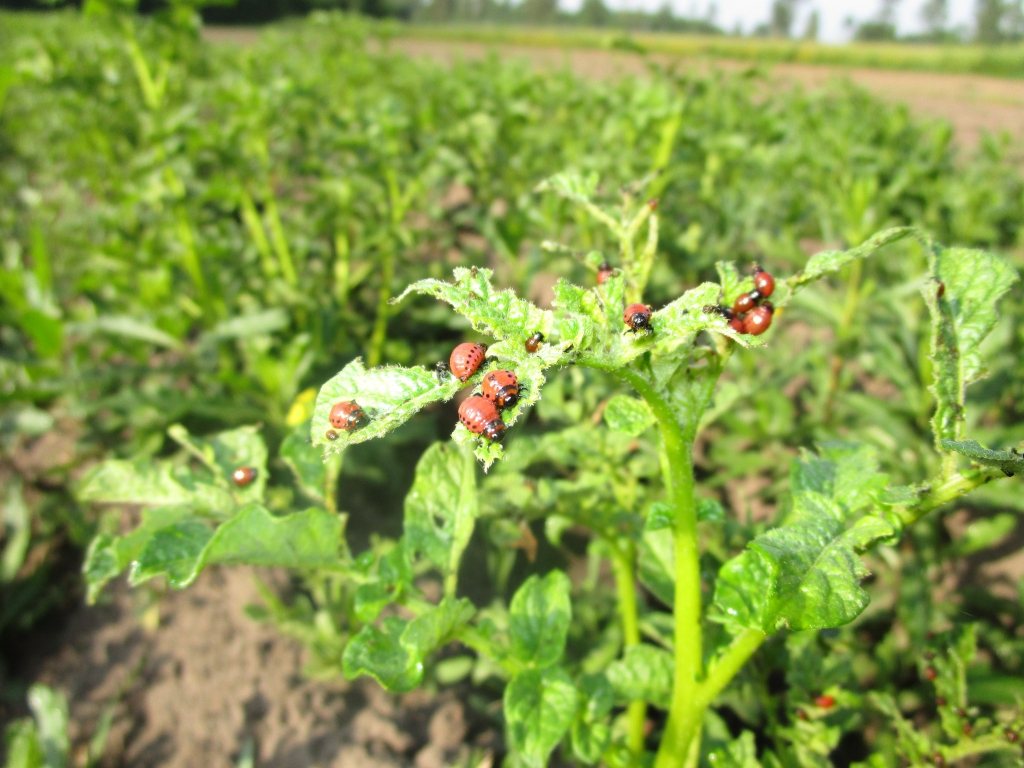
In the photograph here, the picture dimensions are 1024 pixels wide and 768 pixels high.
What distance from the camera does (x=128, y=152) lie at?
3.67 metres

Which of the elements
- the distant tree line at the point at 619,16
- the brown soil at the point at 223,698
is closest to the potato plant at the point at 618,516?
the brown soil at the point at 223,698

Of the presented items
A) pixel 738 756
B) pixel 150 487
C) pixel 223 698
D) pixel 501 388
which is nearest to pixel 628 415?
pixel 501 388

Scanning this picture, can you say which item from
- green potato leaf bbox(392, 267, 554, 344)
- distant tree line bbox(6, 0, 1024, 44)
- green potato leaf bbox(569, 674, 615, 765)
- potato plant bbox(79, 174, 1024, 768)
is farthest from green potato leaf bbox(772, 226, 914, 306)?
distant tree line bbox(6, 0, 1024, 44)

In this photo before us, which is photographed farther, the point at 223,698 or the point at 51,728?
the point at 223,698

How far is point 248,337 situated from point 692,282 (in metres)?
1.92

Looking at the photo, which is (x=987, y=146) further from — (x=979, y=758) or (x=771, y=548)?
(x=771, y=548)

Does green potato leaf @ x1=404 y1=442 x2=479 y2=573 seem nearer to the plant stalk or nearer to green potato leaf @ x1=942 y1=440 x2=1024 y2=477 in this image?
green potato leaf @ x1=942 y1=440 x2=1024 y2=477

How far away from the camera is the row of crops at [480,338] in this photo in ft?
5.06

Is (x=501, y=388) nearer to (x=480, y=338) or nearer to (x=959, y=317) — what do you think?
(x=959, y=317)

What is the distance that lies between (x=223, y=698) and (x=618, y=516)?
1458mm

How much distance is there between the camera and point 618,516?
1229mm

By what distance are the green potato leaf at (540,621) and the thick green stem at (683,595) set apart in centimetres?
18

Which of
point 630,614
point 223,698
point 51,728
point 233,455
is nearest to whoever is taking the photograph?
point 233,455

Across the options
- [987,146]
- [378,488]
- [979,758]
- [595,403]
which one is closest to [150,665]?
[378,488]
